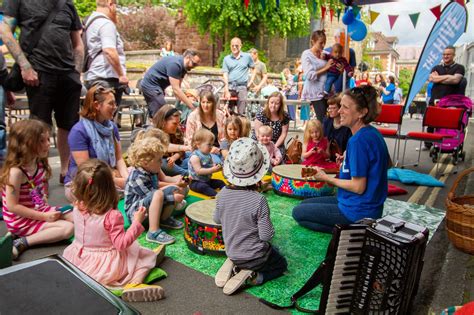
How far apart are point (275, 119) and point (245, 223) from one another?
356 centimetres

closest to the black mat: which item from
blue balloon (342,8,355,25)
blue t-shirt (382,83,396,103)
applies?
blue balloon (342,8,355,25)

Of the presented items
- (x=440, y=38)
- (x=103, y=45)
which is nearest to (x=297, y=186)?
(x=103, y=45)

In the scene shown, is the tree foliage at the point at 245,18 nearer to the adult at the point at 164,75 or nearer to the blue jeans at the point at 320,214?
the adult at the point at 164,75

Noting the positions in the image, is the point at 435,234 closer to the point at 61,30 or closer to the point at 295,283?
the point at 295,283

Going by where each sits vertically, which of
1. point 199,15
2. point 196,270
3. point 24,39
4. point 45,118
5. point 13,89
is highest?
point 199,15

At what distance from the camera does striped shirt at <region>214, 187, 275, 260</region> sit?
8.68ft

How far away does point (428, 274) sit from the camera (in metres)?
3.06

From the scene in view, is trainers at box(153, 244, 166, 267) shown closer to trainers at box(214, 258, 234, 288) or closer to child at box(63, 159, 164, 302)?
child at box(63, 159, 164, 302)

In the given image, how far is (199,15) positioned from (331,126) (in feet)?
59.8

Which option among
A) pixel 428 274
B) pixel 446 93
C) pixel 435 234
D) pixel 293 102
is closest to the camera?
pixel 428 274

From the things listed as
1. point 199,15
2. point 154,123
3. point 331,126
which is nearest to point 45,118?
point 154,123

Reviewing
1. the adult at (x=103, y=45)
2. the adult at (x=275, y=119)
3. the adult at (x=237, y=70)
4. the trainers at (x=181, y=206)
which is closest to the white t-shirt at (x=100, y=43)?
the adult at (x=103, y=45)

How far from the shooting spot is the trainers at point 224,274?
109 inches

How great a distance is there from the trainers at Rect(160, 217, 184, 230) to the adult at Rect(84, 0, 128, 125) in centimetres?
197
